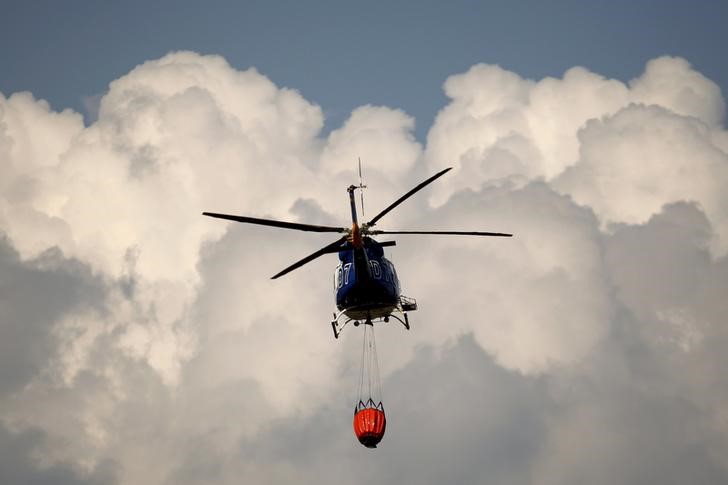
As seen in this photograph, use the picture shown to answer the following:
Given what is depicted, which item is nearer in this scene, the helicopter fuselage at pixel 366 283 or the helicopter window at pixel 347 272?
the helicopter fuselage at pixel 366 283

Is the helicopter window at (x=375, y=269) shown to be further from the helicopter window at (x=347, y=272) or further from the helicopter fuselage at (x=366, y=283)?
the helicopter window at (x=347, y=272)

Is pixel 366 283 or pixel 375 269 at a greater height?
pixel 375 269

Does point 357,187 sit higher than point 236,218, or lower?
higher

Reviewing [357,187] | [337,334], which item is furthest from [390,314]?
[357,187]

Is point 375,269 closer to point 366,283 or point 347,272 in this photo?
point 366,283

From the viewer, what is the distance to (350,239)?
79625 millimetres

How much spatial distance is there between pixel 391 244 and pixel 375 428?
1502cm

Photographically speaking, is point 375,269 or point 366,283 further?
point 375,269

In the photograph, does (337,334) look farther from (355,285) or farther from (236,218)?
(236,218)

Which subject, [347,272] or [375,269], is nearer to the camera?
[375,269]

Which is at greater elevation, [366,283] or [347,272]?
[347,272]

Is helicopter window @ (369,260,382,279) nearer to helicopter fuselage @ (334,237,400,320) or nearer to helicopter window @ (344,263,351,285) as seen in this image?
helicopter fuselage @ (334,237,400,320)

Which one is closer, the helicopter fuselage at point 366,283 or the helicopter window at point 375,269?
the helicopter fuselage at point 366,283

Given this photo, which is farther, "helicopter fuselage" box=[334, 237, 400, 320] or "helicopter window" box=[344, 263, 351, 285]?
"helicopter window" box=[344, 263, 351, 285]
